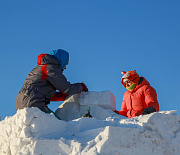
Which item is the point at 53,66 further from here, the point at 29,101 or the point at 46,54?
the point at 29,101

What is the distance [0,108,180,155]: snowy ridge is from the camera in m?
4.37

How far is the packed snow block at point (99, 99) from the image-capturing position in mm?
6496

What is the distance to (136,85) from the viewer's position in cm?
685

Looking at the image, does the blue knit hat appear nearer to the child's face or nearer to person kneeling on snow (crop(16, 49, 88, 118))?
person kneeling on snow (crop(16, 49, 88, 118))

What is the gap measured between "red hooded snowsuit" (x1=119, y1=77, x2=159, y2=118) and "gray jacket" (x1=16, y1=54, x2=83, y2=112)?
1.02 m

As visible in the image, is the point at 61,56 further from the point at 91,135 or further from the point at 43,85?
the point at 91,135

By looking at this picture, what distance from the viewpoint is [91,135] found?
4.59m

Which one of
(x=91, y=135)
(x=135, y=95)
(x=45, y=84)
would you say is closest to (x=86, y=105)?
(x=45, y=84)

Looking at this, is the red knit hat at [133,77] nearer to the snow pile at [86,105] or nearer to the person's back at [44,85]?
the snow pile at [86,105]

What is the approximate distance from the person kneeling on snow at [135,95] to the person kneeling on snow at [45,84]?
0.95 metres

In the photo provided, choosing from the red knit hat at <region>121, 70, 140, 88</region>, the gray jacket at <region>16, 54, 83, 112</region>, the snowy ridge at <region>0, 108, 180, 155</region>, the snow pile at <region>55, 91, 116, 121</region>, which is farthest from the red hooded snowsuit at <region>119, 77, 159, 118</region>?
the snowy ridge at <region>0, 108, 180, 155</region>

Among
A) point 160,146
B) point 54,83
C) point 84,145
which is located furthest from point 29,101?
point 160,146

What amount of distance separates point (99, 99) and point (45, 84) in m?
1.04

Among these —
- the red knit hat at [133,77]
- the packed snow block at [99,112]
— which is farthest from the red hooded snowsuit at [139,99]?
the packed snow block at [99,112]
